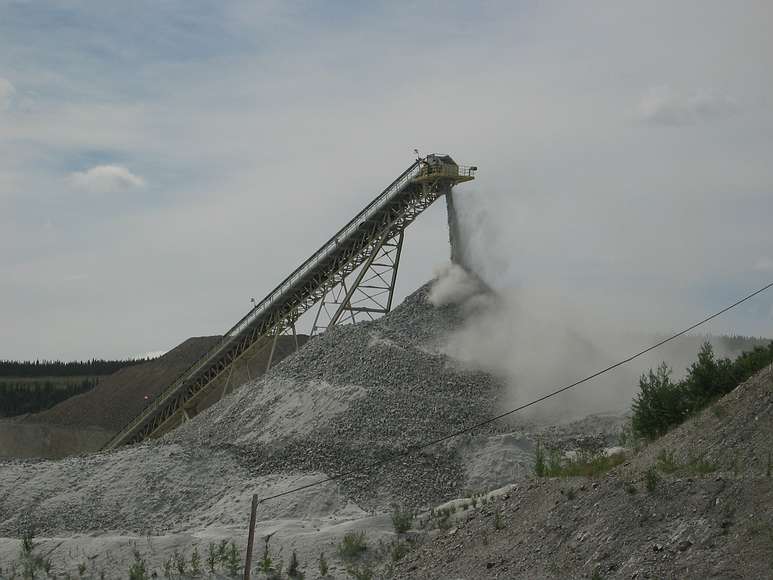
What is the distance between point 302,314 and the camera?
145 feet

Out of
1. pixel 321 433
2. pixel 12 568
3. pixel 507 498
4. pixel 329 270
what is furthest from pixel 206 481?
pixel 329 270

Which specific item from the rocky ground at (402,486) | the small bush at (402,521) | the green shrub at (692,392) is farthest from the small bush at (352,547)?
the green shrub at (692,392)

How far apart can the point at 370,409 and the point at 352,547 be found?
7.48 m

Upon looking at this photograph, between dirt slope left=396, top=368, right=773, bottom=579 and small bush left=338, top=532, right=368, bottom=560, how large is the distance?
1341mm

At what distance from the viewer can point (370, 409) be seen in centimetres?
3369

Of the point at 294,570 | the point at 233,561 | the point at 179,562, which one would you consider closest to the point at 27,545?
the point at 179,562

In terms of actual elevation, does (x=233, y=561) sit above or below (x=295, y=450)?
below

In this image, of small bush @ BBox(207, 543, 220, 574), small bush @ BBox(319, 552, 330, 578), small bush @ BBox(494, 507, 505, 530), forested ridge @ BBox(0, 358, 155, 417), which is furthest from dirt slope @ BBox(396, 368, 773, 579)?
forested ridge @ BBox(0, 358, 155, 417)

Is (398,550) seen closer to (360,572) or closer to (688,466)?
(360,572)

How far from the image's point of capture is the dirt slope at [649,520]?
67.3 feet

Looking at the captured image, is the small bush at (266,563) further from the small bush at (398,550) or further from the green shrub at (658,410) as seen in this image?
the green shrub at (658,410)

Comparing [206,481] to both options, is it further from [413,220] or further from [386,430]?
[413,220]

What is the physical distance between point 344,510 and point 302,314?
15180 millimetres

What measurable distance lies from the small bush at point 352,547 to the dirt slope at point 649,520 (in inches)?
52.8
